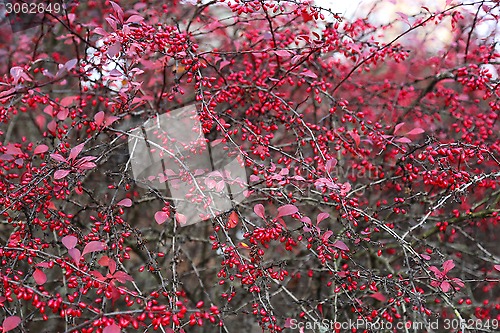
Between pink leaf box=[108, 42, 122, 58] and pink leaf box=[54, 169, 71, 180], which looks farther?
pink leaf box=[108, 42, 122, 58]

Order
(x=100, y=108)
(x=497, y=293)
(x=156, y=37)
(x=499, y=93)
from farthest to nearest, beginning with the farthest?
(x=497, y=293), (x=100, y=108), (x=499, y=93), (x=156, y=37)

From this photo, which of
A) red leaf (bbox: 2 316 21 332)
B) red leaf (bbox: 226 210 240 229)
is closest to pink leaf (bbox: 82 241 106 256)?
red leaf (bbox: 2 316 21 332)

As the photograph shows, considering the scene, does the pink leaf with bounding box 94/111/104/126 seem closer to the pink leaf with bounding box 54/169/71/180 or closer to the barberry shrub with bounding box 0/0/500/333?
the barberry shrub with bounding box 0/0/500/333

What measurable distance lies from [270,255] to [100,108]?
1551 millimetres

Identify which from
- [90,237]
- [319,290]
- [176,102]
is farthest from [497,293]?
[90,237]

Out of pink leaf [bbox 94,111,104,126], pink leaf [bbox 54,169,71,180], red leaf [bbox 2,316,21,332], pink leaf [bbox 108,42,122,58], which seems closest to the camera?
red leaf [bbox 2,316,21,332]

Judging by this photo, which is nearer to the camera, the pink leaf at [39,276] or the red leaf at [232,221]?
the pink leaf at [39,276]

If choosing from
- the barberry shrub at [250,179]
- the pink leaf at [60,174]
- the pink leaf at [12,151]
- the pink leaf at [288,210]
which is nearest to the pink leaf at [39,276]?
the barberry shrub at [250,179]

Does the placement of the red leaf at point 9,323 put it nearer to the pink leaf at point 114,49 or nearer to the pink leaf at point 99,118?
the pink leaf at point 99,118

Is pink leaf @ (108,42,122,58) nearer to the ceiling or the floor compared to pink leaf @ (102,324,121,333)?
nearer to the ceiling

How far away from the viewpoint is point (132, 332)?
3072 millimetres

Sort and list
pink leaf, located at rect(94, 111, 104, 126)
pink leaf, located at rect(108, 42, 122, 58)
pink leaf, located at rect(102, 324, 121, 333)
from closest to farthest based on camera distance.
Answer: pink leaf, located at rect(102, 324, 121, 333)
pink leaf, located at rect(108, 42, 122, 58)
pink leaf, located at rect(94, 111, 104, 126)

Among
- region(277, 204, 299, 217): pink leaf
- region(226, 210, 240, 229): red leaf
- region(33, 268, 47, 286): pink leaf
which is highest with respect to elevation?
region(277, 204, 299, 217): pink leaf

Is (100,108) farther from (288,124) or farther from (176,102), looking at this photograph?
(288,124)
